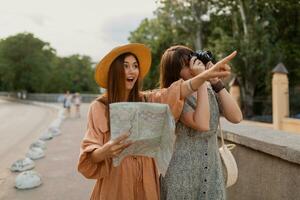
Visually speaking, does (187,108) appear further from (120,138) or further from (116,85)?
(120,138)

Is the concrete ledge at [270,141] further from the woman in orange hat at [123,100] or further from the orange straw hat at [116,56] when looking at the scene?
the orange straw hat at [116,56]

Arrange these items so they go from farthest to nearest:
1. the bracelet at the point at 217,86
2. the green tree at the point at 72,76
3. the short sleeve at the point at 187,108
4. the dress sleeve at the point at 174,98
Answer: the green tree at the point at 72,76 → the bracelet at the point at 217,86 → the short sleeve at the point at 187,108 → the dress sleeve at the point at 174,98

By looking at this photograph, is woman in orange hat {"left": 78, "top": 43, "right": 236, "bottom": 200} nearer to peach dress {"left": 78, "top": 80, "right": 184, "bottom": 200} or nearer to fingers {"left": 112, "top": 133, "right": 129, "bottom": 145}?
peach dress {"left": 78, "top": 80, "right": 184, "bottom": 200}

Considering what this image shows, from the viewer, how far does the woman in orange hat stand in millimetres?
1811

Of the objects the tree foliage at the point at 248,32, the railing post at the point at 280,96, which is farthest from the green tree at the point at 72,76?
the railing post at the point at 280,96

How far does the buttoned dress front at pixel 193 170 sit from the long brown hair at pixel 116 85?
0.36m

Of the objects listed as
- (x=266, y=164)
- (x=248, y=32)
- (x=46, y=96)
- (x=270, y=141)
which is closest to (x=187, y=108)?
(x=270, y=141)

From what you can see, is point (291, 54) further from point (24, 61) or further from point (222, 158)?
point (24, 61)

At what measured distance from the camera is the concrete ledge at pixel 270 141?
2.60 meters

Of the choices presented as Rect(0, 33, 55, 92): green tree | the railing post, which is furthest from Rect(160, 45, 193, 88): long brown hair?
Rect(0, 33, 55, 92): green tree

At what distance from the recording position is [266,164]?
2.99 m

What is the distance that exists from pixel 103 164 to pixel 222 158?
81 centimetres

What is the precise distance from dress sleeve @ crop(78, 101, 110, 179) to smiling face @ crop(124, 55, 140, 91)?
227 mm

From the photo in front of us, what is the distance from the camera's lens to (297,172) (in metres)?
2.57
